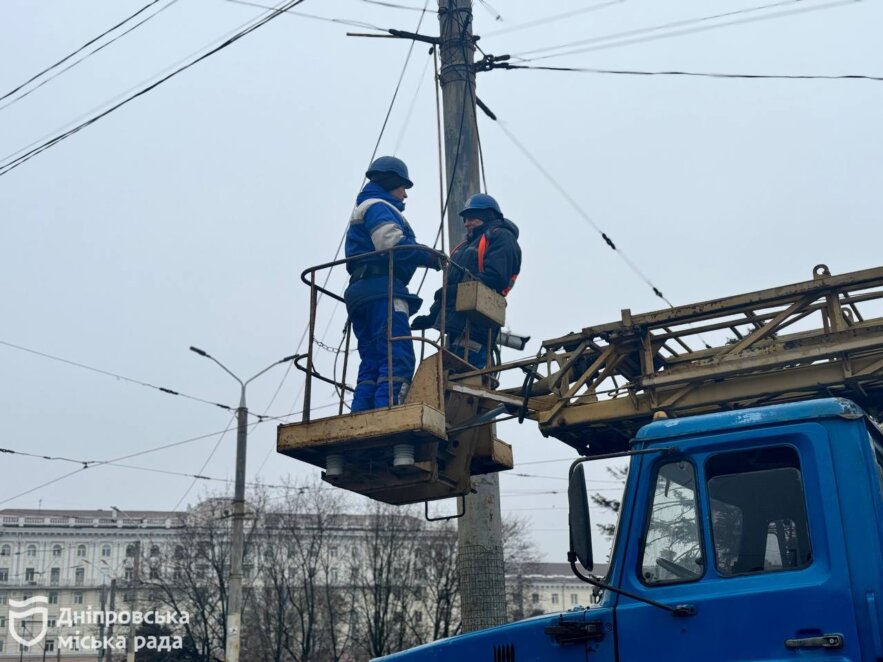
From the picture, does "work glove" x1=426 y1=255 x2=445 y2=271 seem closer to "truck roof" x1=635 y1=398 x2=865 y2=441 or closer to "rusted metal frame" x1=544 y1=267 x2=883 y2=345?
"rusted metal frame" x1=544 y1=267 x2=883 y2=345

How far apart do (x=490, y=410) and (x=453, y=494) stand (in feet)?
2.57

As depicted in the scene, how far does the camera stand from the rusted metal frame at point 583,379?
280 inches

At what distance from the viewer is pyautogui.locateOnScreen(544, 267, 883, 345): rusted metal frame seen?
634 cm

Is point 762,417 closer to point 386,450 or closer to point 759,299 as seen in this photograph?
point 759,299

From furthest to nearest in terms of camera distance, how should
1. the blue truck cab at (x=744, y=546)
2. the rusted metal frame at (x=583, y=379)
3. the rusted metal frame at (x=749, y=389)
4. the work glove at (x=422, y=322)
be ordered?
the work glove at (x=422, y=322), the rusted metal frame at (x=583, y=379), the rusted metal frame at (x=749, y=389), the blue truck cab at (x=744, y=546)

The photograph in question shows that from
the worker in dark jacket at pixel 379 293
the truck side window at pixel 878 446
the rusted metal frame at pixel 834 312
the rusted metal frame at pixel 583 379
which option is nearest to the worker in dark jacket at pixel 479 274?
the worker in dark jacket at pixel 379 293

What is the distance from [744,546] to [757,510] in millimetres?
175

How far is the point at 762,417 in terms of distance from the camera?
4770 mm

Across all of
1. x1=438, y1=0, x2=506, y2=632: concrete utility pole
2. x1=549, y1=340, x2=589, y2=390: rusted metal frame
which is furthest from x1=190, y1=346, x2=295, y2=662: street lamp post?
x1=549, y1=340, x2=589, y2=390: rusted metal frame

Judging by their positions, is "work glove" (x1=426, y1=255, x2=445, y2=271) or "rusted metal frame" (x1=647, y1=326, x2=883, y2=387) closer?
"rusted metal frame" (x1=647, y1=326, x2=883, y2=387)

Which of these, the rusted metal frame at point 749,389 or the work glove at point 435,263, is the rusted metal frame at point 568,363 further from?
the work glove at point 435,263

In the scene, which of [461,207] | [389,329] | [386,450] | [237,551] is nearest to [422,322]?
[389,329]

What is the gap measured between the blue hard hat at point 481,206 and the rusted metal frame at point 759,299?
225 cm

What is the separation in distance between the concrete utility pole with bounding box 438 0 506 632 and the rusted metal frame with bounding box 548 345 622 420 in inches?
83.4
